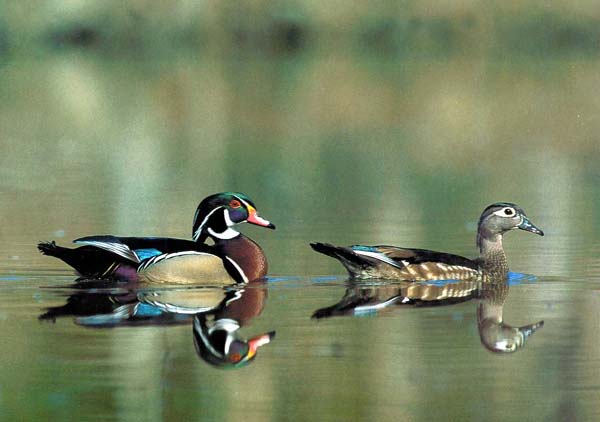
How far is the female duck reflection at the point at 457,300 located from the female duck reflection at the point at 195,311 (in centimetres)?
74

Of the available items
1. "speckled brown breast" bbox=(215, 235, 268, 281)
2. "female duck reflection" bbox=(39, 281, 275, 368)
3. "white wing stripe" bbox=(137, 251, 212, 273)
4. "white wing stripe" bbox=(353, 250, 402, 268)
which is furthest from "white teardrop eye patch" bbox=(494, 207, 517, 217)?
"white wing stripe" bbox=(137, 251, 212, 273)

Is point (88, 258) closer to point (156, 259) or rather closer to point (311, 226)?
point (156, 259)

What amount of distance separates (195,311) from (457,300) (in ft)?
7.12

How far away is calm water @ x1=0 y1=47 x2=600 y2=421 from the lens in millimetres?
10320

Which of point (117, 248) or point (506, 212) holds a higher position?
point (506, 212)

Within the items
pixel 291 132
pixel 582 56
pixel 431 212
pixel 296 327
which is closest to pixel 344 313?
pixel 296 327

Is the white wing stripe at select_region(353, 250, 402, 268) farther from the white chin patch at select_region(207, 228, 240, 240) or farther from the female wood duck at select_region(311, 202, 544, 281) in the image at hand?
the white chin patch at select_region(207, 228, 240, 240)

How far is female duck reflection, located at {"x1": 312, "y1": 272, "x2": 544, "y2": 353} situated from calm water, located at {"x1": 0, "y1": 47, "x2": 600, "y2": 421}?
5.2 inches

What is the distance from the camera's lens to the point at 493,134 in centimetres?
3319

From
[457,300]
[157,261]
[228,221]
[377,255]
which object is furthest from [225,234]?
[457,300]

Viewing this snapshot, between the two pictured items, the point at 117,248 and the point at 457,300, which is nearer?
the point at 457,300

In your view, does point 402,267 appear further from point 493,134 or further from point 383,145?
point 493,134

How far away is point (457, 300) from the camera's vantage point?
14125 mm

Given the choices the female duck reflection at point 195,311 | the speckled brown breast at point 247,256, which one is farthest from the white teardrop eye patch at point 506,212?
the female duck reflection at point 195,311
